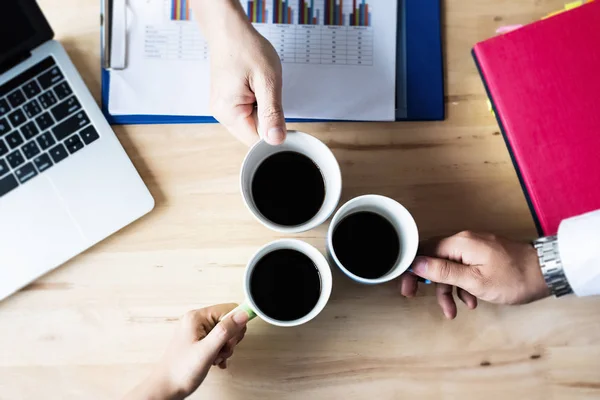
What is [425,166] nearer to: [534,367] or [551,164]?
[551,164]

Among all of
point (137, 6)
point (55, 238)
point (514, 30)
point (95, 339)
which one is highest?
point (137, 6)

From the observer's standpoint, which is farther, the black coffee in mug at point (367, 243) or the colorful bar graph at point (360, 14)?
the colorful bar graph at point (360, 14)

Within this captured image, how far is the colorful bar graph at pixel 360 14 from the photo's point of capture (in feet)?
2.41

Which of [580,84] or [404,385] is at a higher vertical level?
[580,84]

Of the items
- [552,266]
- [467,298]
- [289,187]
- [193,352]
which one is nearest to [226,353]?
[193,352]

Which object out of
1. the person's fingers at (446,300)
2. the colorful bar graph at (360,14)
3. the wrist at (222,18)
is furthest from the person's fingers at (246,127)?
the person's fingers at (446,300)

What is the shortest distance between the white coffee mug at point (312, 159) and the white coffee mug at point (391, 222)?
0.02 metres

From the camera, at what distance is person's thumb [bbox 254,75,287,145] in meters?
0.59

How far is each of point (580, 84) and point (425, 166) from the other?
0.24 meters

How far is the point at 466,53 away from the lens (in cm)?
74

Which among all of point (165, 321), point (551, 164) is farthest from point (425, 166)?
point (165, 321)

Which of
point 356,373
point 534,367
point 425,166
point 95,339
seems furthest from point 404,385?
point 95,339

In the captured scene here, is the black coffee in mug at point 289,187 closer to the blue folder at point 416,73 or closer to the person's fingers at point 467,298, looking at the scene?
the blue folder at point 416,73

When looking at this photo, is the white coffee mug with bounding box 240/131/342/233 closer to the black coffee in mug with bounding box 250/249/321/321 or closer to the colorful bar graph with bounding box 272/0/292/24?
the black coffee in mug with bounding box 250/249/321/321
